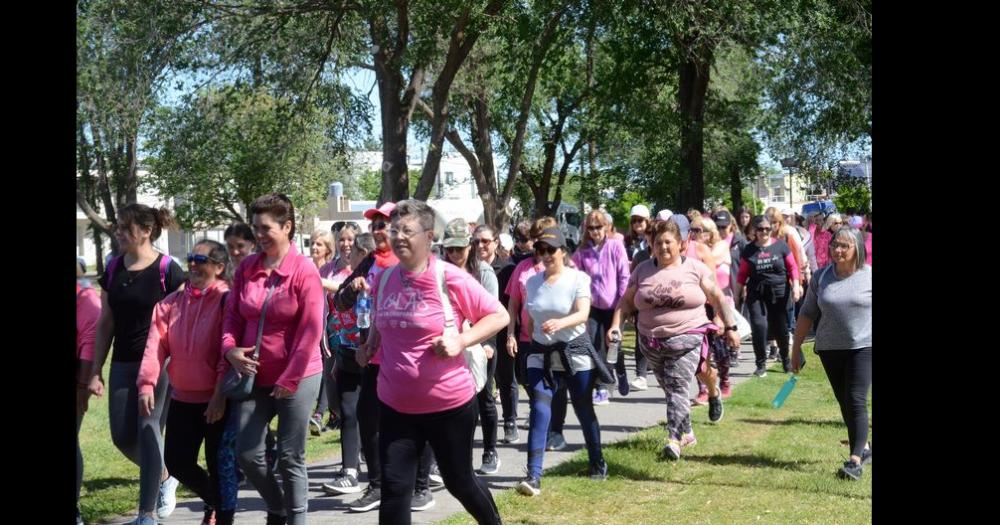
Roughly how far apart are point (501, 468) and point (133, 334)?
305 cm

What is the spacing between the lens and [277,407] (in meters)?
5.38

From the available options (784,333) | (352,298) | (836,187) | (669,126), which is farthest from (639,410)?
(836,187)

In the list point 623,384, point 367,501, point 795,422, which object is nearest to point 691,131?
point 623,384

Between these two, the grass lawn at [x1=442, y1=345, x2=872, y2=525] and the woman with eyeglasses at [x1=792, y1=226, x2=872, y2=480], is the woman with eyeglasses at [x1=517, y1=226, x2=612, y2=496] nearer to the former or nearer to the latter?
the grass lawn at [x1=442, y1=345, x2=872, y2=525]

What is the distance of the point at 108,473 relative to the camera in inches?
324

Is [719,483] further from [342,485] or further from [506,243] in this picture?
[506,243]

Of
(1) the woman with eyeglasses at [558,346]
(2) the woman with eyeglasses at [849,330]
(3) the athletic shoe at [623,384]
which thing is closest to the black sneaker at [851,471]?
(2) the woman with eyeglasses at [849,330]

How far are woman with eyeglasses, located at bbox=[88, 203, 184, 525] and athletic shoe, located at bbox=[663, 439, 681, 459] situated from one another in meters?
3.70

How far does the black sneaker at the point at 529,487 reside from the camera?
277 inches

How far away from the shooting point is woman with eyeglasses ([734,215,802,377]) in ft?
41.0

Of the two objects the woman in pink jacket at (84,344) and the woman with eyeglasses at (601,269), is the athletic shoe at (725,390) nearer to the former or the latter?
the woman with eyeglasses at (601,269)
